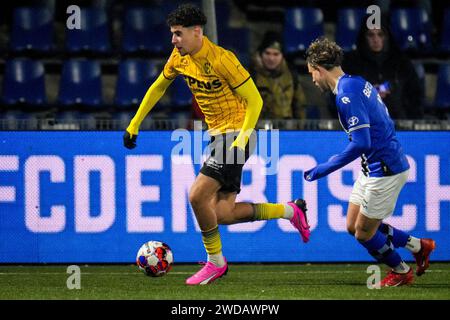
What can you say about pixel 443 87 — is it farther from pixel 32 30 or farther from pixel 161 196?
pixel 32 30

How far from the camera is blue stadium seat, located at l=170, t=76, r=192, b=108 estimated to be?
13328 millimetres

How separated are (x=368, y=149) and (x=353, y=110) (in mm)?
309

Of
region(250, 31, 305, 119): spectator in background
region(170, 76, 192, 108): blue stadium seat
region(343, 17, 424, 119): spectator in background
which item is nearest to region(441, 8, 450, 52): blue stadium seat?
region(343, 17, 424, 119): spectator in background

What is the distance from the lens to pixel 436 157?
1084cm

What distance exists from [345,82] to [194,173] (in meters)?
3.06

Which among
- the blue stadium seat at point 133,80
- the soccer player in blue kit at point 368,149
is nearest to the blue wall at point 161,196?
Result: the soccer player in blue kit at point 368,149

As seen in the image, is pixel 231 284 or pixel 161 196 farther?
pixel 161 196

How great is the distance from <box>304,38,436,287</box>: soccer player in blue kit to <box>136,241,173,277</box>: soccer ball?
1593 mm

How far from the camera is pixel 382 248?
27.8 ft

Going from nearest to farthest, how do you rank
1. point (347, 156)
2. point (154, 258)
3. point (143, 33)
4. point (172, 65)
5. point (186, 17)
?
point (347, 156) → point (186, 17) → point (172, 65) → point (154, 258) → point (143, 33)

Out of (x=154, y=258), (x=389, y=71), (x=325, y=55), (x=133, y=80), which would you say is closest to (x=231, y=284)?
(x=154, y=258)

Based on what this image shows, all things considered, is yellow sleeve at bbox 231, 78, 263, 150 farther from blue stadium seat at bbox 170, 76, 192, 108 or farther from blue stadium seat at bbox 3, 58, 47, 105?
blue stadium seat at bbox 3, 58, 47, 105

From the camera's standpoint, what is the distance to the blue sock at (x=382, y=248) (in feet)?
27.7
